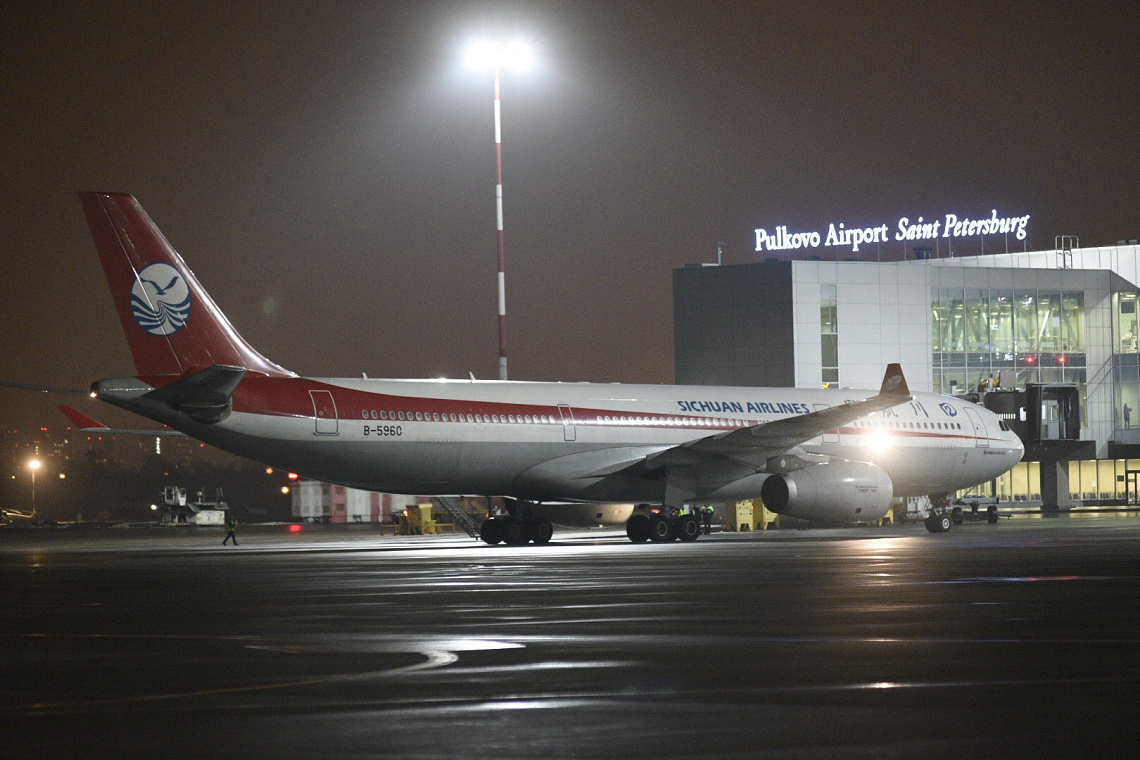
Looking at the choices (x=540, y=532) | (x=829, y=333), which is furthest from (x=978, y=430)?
(x=829, y=333)

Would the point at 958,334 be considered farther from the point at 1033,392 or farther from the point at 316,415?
the point at 316,415

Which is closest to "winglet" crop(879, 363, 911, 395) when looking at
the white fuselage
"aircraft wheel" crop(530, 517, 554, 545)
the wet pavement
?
the white fuselage

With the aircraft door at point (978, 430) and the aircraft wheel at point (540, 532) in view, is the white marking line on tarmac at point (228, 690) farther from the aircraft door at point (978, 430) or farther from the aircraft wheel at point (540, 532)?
the aircraft door at point (978, 430)

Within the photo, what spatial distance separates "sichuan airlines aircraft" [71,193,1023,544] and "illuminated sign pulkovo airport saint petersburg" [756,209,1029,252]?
41.1 meters

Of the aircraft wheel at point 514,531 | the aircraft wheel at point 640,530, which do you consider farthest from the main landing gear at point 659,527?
the aircraft wheel at point 514,531

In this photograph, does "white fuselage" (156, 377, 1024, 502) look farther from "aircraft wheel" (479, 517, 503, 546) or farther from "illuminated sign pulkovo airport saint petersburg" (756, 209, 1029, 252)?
"illuminated sign pulkovo airport saint petersburg" (756, 209, 1029, 252)

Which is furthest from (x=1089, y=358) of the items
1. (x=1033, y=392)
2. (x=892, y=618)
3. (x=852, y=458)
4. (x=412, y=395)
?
(x=892, y=618)

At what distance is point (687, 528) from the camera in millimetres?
35562

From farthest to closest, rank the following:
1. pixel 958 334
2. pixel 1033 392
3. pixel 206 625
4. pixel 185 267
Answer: pixel 958 334, pixel 1033 392, pixel 185 267, pixel 206 625

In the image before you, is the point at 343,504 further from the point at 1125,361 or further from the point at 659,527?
the point at 659,527

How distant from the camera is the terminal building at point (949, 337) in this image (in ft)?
226

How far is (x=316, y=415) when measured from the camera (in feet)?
102

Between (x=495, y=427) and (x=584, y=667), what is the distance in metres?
24.0

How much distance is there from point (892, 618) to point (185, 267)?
2206 cm
